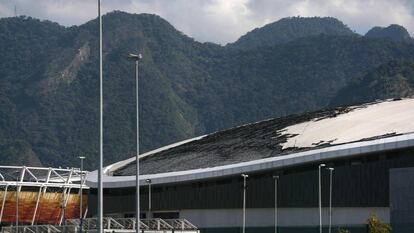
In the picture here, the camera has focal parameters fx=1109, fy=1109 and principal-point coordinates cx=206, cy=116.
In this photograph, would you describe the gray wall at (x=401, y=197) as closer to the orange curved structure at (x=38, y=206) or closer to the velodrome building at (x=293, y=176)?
the velodrome building at (x=293, y=176)

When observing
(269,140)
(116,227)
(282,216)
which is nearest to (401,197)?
(282,216)

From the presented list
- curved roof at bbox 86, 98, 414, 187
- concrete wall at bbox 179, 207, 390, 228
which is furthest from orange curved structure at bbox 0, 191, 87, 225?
concrete wall at bbox 179, 207, 390, 228

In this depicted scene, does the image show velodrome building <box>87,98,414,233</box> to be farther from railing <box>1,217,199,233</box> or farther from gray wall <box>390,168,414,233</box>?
railing <box>1,217,199,233</box>

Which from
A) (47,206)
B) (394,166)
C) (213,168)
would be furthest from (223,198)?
(47,206)

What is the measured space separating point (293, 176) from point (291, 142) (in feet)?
22.0

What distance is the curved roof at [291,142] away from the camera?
95.1 m

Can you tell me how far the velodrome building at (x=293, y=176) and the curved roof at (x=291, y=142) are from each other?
0.42 feet

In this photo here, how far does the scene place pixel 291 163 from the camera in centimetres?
9694

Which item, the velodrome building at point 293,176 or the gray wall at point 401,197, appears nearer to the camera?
the gray wall at point 401,197

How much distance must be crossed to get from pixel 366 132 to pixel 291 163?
7.33 m

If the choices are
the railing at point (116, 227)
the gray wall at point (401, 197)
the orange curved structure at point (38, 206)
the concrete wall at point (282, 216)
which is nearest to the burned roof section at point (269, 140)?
the concrete wall at point (282, 216)

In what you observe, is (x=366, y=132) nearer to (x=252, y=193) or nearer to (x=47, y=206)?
(x=252, y=193)

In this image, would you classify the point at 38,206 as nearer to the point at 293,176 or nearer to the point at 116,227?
the point at 293,176

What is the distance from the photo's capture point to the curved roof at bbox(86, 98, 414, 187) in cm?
9506
